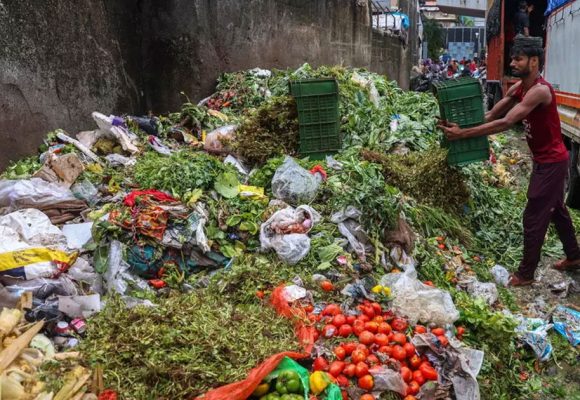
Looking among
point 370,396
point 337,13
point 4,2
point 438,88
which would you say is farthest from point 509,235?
point 337,13

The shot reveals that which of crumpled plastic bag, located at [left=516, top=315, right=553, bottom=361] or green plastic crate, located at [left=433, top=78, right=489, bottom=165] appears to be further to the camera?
green plastic crate, located at [left=433, top=78, right=489, bottom=165]

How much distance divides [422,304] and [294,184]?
5.74 feet

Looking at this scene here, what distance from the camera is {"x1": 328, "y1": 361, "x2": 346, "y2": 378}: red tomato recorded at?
2896mm

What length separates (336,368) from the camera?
2900 mm

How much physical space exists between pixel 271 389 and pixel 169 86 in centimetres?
607

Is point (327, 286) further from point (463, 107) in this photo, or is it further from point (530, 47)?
point (530, 47)

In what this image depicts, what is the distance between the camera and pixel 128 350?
2.81 metres

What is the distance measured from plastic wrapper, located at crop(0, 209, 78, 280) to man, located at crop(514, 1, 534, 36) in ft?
35.3

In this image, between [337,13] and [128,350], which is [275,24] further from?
[128,350]

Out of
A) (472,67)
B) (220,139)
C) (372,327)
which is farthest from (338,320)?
(472,67)

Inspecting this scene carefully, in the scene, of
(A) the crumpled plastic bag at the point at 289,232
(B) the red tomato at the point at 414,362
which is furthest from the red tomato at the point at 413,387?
(A) the crumpled plastic bag at the point at 289,232

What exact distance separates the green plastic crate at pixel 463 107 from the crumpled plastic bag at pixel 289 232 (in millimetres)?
1722

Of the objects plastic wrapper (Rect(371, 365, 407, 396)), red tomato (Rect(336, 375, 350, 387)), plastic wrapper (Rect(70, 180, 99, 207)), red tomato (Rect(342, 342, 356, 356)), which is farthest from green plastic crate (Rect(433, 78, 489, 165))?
plastic wrapper (Rect(70, 180, 99, 207))

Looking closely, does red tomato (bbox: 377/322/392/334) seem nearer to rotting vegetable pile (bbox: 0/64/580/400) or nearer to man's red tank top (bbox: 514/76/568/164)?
rotting vegetable pile (bbox: 0/64/580/400)
